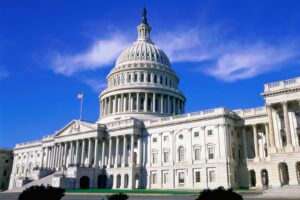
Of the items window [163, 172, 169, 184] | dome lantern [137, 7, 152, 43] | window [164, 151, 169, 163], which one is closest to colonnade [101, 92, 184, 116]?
window [164, 151, 169, 163]

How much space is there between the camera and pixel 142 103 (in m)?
99.3

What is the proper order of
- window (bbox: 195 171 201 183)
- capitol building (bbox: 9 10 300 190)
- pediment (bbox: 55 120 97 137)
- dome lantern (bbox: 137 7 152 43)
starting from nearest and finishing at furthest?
capitol building (bbox: 9 10 300 190), window (bbox: 195 171 201 183), pediment (bbox: 55 120 97 137), dome lantern (bbox: 137 7 152 43)

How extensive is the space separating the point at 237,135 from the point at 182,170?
1436cm

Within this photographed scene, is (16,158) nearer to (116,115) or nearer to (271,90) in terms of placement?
(116,115)

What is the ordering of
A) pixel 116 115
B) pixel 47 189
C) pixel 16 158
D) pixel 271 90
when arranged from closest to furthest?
pixel 47 189
pixel 271 90
pixel 116 115
pixel 16 158

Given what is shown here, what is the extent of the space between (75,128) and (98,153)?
1045cm

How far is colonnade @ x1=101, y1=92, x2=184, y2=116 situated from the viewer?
97269 mm

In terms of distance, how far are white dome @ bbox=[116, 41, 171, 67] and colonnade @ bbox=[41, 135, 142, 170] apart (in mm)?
32296

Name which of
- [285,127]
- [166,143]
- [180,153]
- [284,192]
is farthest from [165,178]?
[284,192]

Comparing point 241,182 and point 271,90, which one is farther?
point 241,182

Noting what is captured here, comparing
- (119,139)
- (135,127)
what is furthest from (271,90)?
(119,139)

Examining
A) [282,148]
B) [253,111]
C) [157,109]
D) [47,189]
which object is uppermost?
[157,109]

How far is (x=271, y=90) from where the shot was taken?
5909cm

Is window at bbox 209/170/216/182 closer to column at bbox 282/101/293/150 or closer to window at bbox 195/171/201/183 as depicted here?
window at bbox 195/171/201/183
